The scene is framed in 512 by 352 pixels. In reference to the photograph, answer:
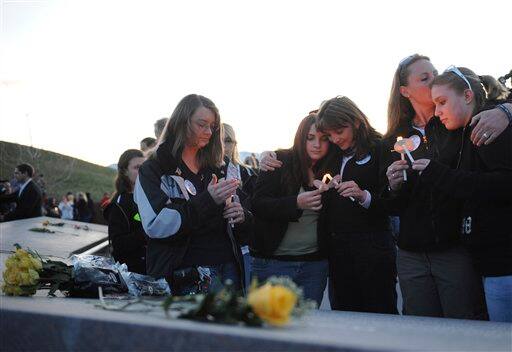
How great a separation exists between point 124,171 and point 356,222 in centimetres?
242

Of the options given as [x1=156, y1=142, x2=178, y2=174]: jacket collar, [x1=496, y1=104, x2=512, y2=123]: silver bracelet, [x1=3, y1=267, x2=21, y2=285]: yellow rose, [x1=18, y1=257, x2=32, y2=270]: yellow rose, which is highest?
[x1=496, y1=104, x2=512, y2=123]: silver bracelet

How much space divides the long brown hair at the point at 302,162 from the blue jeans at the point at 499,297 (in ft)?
4.84

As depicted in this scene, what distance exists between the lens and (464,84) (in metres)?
3.43

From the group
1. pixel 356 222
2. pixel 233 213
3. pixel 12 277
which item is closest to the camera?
pixel 12 277

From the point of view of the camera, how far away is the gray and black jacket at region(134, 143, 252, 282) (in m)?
3.47

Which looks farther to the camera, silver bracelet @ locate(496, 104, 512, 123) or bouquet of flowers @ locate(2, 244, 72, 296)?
silver bracelet @ locate(496, 104, 512, 123)

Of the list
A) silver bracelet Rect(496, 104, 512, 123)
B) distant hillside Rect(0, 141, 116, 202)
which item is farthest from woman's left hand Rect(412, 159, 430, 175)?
distant hillside Rect(0, 141, 116, 202)

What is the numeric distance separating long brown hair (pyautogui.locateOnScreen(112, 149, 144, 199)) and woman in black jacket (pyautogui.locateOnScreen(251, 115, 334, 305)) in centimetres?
158

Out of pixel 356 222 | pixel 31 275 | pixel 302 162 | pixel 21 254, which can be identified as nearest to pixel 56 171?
pixel 302 162

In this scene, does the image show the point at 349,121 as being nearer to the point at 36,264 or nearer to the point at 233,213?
the point at 233,213

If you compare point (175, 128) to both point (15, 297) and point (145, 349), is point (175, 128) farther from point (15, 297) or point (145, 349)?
point (145, 349)

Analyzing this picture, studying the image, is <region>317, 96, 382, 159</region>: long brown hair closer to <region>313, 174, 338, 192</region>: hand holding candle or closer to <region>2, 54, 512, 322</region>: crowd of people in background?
<region>2, 54, 512, 322</region>: crowd of people in background

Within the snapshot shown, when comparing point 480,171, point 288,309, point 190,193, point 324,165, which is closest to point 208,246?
point 190,193

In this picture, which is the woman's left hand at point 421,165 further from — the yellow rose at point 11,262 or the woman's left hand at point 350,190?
the yellow rose at point 11,262
